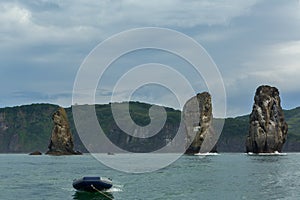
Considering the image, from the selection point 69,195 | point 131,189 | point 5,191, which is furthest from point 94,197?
point 5,191

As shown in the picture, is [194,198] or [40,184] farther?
[40,184]

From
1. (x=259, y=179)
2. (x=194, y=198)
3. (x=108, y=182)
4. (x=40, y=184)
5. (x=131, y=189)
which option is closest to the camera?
(x=194, y=198)

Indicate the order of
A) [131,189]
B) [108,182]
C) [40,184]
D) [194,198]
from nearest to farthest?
[194,198], [108,182], [131,189], [40,184]

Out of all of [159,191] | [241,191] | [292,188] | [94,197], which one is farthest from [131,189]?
[292,188]

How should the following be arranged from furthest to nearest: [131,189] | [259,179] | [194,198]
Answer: [259,179]
[131,189]
[194,198]

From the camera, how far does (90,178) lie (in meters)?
72.1

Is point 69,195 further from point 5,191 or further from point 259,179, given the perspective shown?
point 259,179

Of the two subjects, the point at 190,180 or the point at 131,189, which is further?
the point at 190,180

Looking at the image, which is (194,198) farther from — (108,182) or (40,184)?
(40,184)

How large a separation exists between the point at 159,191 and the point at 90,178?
10.9m

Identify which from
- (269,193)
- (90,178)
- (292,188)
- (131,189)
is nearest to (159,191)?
(131,189)

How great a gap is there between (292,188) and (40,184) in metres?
44.6

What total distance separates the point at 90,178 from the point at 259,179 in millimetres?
37483

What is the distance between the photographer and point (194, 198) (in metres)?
66.0
